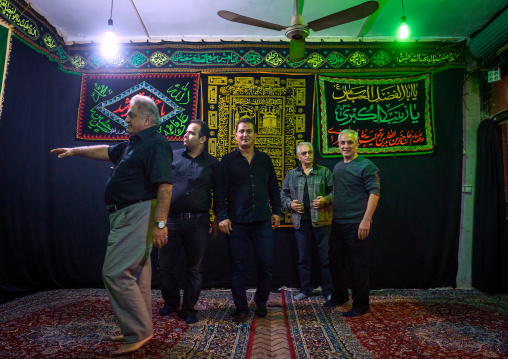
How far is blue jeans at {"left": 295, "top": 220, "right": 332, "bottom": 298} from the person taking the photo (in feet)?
11.6

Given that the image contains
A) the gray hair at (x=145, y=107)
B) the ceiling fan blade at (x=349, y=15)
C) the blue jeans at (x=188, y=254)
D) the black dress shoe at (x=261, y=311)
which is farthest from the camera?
the black dress shoe at (x=261, y=311)

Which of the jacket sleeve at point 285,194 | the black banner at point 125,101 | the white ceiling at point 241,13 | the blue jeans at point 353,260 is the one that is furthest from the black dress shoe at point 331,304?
the white ceiling at point 241,13

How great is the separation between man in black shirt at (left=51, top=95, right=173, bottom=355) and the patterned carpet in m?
0.26

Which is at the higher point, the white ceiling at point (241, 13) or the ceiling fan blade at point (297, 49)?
the white ceiling at point (241, 13)

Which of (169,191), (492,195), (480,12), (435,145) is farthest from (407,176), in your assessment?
(169,191)

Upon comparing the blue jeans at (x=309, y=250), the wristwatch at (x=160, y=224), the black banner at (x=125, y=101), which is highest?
the black banner at (x=125, y=101)

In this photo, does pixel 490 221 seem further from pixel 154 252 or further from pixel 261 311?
pixel 154 252

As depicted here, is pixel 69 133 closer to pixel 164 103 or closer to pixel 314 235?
pixel 164 103

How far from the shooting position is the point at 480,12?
378cm

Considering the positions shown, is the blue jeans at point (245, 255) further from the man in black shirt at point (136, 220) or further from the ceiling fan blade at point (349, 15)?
the ceiling fan blade at point (349, 15)

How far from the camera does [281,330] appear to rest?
248cm

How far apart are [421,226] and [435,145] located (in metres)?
1.11

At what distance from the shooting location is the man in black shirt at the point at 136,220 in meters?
1.93

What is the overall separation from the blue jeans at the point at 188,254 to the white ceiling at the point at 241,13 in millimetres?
2744
